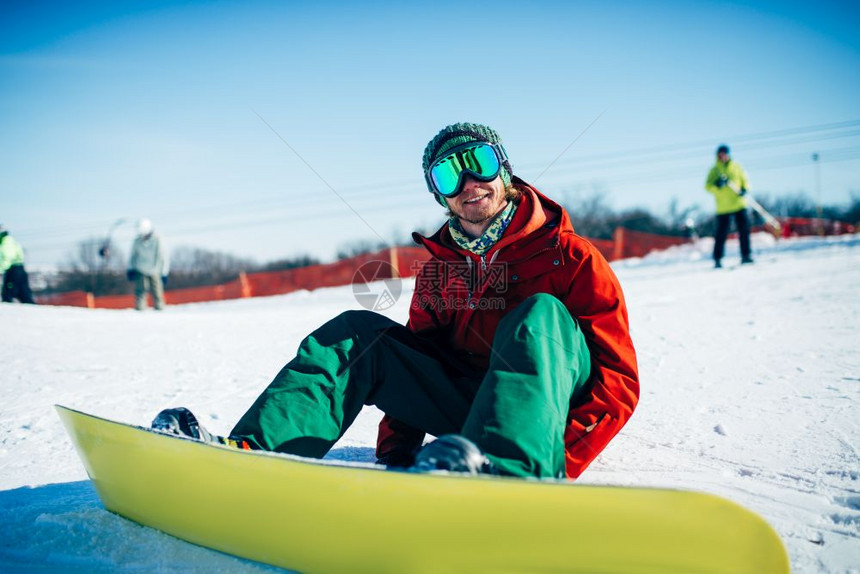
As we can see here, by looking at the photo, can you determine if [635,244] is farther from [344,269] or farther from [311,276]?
[311,276]

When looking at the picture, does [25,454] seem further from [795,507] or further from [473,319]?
[795,507]

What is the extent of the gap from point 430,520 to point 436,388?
645mm

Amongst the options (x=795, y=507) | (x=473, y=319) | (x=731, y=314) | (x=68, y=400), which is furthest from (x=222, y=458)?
(x=731, y=314)

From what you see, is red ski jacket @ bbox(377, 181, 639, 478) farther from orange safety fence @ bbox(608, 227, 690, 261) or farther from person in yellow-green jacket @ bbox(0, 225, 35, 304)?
orange safety fence @ bbox(608, 227, 690, 261)

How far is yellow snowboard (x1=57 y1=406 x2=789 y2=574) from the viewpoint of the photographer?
0.81m

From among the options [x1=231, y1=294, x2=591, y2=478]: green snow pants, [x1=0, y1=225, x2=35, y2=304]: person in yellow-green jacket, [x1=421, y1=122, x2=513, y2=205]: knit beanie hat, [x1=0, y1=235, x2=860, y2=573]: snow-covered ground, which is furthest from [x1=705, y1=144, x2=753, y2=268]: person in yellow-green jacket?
[x1=0, y1=225, x2=35, y2=304]: person in yellow-green jacket

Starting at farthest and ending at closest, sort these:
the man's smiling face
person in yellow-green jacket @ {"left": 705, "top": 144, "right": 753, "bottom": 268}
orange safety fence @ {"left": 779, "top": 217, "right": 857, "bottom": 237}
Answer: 1. orange safety fence @ {"left": 779, "top": 217, "right": 857, "bottom": 237}
2. person in yellow-green jacket @ {"left": 705, "top": 144, "right": 753, "bottom": 268}
3. the man's smiling face

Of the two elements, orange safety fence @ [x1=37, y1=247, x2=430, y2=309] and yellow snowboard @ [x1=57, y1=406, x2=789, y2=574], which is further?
orange safety fence @ [x1=37, y1=247, x2=430, y2=309]

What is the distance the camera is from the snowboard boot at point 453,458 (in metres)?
0.93

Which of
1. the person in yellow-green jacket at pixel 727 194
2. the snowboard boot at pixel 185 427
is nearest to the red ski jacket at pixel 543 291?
the snowboard boot at pixel 185 427

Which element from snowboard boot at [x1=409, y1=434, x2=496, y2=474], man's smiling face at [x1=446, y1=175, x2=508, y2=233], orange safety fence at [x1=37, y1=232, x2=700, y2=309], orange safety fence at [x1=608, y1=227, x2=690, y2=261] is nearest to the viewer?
snowboard boot at [x1=409, y1=434, x2=496, y2=474]

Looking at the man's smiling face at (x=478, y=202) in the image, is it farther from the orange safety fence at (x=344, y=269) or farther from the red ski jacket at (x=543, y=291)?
the orange safety fence at (x=344, y=269)

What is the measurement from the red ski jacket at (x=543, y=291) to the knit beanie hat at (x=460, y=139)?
0.42ft

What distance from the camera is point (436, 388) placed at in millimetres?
1531
